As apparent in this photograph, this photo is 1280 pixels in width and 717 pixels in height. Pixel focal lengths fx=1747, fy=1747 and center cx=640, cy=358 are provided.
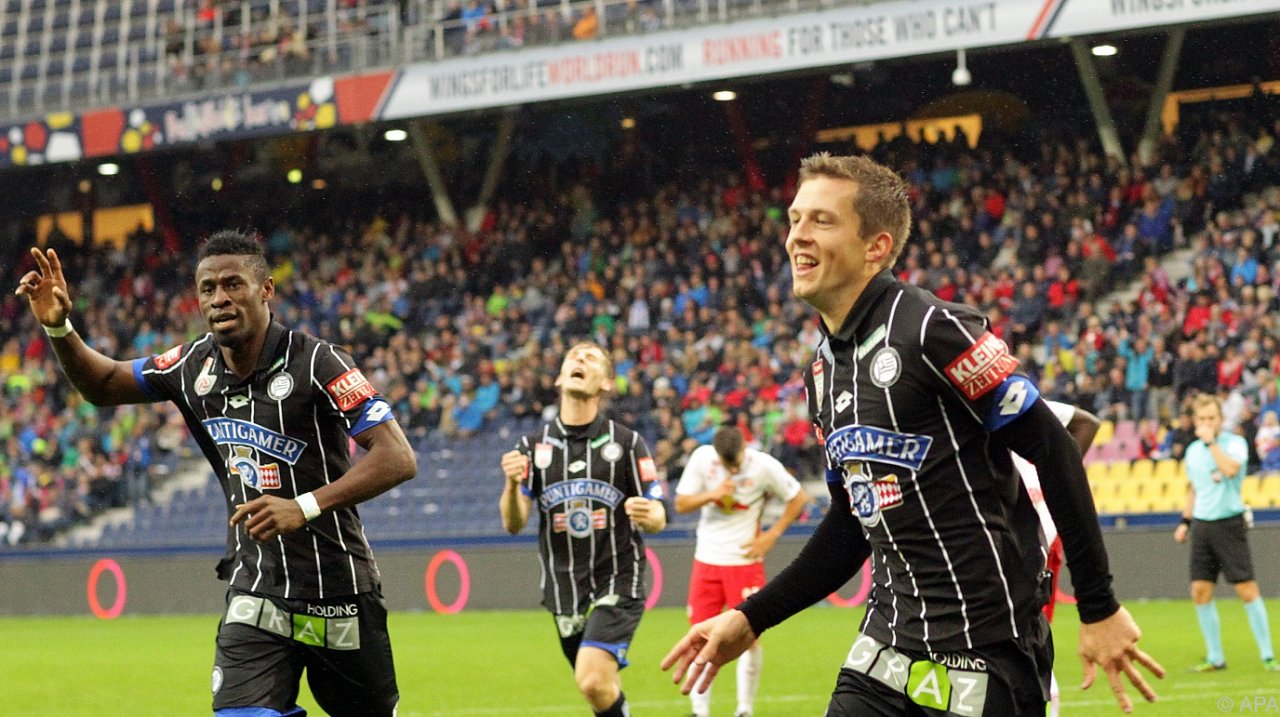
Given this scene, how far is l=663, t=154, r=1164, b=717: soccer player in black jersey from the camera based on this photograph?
4355mm

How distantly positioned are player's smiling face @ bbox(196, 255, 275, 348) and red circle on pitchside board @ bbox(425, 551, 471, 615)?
55.3ft

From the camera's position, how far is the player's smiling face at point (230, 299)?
21.3ft

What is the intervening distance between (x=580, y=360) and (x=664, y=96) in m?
21.6

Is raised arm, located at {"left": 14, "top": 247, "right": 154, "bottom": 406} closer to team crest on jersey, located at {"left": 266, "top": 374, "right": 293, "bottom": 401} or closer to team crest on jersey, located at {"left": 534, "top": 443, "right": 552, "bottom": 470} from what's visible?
team crest on jersey, located at {"left": 266, "top": 374, "right": 293, "bottom": 401}

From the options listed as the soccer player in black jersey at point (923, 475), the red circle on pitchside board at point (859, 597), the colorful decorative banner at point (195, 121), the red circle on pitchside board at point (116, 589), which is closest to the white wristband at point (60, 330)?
the soccer player in black jersey at point (923, 475)

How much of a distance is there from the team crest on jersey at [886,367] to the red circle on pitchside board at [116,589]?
22600 mm

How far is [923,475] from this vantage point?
14.7 feet

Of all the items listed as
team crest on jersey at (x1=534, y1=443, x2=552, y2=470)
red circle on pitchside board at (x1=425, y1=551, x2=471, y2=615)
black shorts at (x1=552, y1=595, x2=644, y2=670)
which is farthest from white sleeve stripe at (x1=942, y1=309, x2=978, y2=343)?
red circle on pitchside board at (x1=425, y1=551, x2=471, y2=615)

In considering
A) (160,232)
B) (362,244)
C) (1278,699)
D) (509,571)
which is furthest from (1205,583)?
(160,232)

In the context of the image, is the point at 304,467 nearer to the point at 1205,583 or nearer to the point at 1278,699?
the point at 1278,699

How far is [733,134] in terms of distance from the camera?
101ft

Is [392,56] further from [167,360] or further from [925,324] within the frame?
[925,324]

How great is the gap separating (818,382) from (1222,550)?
30.9 feet

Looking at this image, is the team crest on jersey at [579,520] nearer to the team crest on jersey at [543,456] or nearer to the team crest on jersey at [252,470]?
the team crest on jersey at [543,456]
